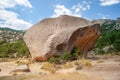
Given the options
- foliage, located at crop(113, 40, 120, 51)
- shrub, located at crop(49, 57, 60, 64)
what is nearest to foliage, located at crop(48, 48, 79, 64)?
shrub, located at crop(49, 57, 60, 64)

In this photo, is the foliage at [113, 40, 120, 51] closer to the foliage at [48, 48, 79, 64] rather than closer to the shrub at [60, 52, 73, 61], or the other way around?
the foliage at [48, 48, 79, 64]

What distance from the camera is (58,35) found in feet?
107

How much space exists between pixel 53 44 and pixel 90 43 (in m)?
8.08

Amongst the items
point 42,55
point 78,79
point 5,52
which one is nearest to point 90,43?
point 42,55

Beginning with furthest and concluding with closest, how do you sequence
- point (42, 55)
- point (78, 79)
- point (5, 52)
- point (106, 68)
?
point (5, 52) < point (42, 55) < point (106, 68) < point (78, 79)

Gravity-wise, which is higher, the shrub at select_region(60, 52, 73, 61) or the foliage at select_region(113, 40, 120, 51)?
the foliage at select_region(113, 40, 120, 51)

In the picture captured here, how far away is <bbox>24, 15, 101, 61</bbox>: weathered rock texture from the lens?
106 feet

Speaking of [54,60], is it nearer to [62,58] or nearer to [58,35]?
[62,58]

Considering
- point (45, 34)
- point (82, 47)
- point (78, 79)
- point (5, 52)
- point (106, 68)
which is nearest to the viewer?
point (78, 79)

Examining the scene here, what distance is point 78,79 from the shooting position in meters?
15.3

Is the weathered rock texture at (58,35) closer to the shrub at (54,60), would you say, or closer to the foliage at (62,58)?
the foliage at (62,58)

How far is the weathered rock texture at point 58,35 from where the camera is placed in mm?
32250

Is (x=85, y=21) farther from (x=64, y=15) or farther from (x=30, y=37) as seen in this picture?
(x=30, y=37)

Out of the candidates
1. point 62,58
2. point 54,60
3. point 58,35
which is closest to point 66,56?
point 62,58
